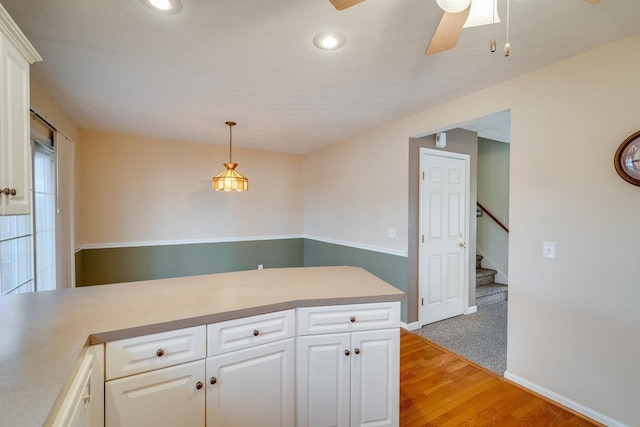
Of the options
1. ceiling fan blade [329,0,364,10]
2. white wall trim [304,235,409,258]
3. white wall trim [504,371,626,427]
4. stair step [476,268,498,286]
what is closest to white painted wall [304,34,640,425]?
white wall trim [504,371,626,427]

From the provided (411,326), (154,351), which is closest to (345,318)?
(154,351)

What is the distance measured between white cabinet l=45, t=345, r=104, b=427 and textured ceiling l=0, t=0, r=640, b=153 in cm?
165

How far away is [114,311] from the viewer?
4.26 feet

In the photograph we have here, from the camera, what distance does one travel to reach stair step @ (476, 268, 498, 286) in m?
4.51

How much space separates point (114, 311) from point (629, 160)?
9.58 feet

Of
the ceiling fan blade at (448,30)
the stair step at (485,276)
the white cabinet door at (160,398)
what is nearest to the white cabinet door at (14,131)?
the white cabinet door at (160,398)

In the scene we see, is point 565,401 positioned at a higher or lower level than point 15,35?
lower

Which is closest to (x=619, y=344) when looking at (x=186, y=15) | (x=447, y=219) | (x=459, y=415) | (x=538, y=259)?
(x=538, y=259)

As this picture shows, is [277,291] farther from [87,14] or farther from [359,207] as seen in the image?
[359,207]

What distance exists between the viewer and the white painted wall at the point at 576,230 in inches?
66.1

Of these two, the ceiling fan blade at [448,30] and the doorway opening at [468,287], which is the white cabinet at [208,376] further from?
the doorway opening at [468,287]

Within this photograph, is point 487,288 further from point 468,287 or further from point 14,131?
point 14,131

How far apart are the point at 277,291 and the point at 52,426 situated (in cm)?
99

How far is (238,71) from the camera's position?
6.77ft
